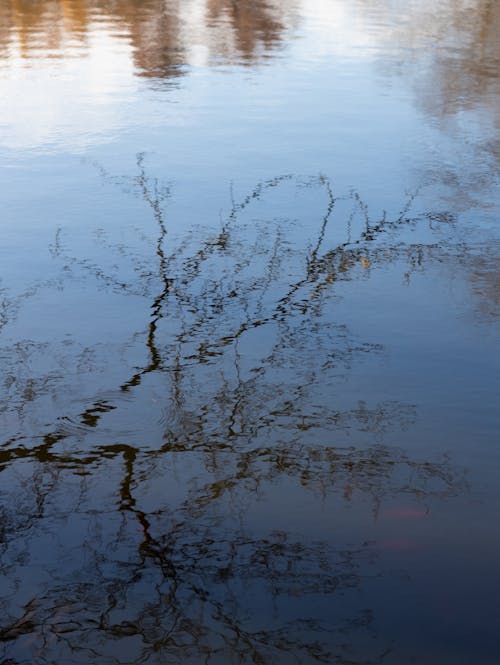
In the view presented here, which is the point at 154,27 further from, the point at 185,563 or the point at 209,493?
the point at 185,563

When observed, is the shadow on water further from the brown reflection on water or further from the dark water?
the brown reflection on water

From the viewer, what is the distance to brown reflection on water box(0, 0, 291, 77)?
1872 cm

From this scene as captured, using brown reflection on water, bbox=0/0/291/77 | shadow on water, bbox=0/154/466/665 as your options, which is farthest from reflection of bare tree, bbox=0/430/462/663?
brown reflection on water, bbox=0/0/291/77

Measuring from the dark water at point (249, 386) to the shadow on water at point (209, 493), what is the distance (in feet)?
0.05

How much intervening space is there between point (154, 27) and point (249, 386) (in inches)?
683

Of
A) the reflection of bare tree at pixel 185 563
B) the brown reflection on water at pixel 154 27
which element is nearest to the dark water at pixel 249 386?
the reflection of bare tree at pixel 185 563

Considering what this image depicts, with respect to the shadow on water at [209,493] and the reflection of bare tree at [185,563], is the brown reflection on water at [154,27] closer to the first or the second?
the shadow on water at [209,493]

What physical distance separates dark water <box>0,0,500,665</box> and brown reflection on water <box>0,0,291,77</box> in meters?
5.63

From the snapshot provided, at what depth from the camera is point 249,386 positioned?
633 cm

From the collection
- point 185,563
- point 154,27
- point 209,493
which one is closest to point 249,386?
point 209,493

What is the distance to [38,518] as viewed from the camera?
4996 mm

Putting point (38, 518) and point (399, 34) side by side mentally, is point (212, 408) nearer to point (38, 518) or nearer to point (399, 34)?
point (38, 518)

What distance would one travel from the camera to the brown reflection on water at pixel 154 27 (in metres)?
18.7

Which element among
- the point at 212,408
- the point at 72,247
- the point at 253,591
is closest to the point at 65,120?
the point at 72,247
